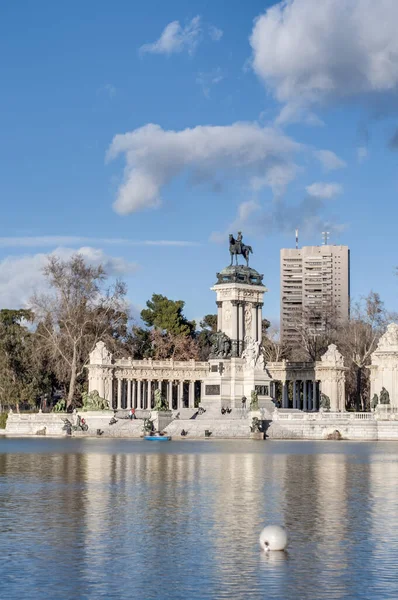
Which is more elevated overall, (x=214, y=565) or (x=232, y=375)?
(x=232, y=375)

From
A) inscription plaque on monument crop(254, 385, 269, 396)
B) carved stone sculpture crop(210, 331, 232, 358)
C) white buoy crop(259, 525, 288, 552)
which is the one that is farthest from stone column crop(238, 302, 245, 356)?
white buoy crop(259, 525, 288, 552)

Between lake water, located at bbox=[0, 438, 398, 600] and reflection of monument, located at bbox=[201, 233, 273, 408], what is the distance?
46.7m

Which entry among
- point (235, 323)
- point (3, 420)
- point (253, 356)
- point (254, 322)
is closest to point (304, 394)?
point (254, 322)

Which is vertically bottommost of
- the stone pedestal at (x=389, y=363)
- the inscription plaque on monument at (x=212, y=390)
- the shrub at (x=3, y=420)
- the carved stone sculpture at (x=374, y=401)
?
the shrub at (x=3, y=420)

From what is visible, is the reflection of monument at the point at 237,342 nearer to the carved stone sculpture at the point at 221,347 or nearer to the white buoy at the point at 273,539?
the carved stone sculpture at the point at 221,347

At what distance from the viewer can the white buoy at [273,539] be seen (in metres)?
22.0

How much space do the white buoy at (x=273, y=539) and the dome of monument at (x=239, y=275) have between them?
75878 millimetres

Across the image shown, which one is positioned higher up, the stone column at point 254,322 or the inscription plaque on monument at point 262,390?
the stone column at point 254,322

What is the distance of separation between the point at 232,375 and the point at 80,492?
60.6 meters

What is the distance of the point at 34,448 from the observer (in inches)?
2506

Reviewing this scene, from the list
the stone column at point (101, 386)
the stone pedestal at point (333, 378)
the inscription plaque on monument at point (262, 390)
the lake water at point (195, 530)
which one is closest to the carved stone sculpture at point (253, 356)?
the inscription plaque on monument at point (262, 390)

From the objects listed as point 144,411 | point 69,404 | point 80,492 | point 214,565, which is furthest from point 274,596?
point 69,404

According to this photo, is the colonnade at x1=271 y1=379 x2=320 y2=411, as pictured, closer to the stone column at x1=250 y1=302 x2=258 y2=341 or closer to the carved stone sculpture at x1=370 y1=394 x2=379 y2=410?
the stone column at x1=250 y1=302 x2=258 y2=341

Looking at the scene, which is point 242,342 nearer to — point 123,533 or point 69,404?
point 69,404
